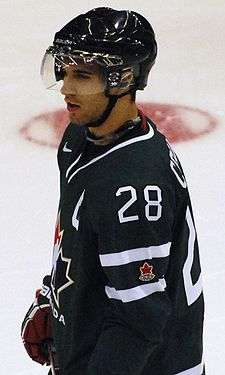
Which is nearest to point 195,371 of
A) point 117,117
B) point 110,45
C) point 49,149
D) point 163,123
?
point 117,117

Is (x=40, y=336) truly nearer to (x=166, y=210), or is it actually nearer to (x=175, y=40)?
(x=166, y=210)

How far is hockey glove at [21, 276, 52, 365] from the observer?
1607mm

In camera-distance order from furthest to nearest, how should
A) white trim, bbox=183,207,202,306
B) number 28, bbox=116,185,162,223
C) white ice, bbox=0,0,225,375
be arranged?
white ice, bbox=0,0,225,375, white trim, bbox=183,207,202,306, number 28, bbox=116,185,162,223

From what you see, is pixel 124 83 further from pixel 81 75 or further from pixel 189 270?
pixel 189 270

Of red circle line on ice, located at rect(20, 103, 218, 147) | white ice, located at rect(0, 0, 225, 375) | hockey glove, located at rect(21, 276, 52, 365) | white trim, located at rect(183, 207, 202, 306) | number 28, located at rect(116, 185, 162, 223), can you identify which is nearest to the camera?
number 28, located at rect(116, 185, 162, 223)

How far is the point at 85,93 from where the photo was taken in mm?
1357

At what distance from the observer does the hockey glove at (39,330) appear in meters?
1.61

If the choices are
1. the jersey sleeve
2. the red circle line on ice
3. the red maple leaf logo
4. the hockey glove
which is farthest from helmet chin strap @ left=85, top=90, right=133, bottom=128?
the red circle line on ice

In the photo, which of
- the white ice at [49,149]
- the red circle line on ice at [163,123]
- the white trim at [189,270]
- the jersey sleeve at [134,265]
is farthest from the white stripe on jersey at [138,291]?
the red circle line on ice at [163,123]

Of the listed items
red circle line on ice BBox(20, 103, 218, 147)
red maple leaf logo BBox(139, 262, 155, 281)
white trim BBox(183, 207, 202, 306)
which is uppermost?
red maple leaf logo BBox(139, 262, 155, 281)

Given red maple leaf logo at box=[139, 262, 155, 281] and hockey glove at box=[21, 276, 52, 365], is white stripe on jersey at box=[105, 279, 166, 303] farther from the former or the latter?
hockey glove at box=[21, 276, 52, 365]

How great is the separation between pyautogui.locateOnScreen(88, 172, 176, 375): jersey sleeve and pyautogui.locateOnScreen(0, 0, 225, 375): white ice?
1.00 m

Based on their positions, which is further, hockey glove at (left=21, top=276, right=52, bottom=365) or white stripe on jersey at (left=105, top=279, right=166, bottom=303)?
hockey glove at (left=21, top=276, right=52, bottom=365)

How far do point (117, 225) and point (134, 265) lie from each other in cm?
6
